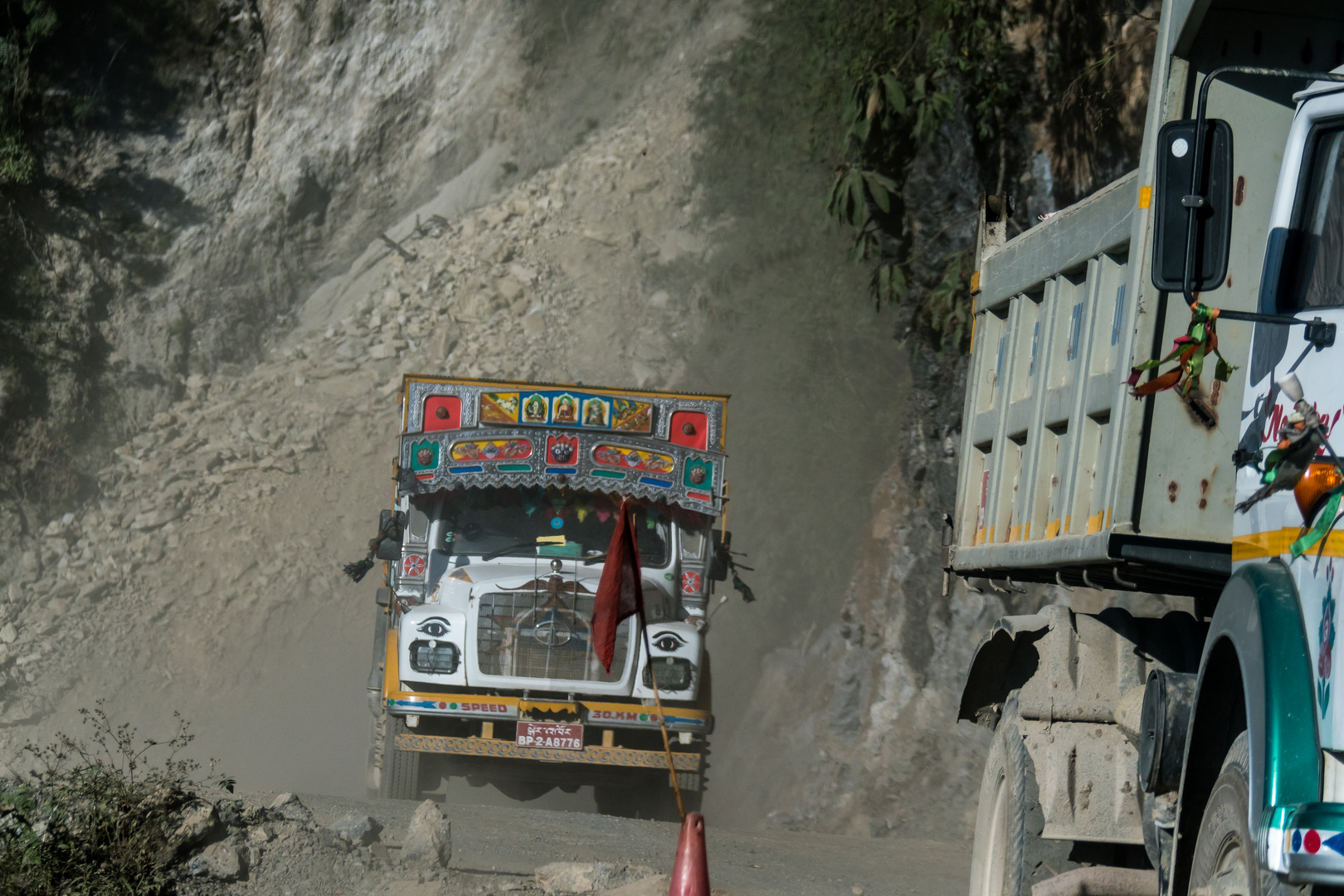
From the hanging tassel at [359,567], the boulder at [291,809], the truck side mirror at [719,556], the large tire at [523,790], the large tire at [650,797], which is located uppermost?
the truck side mirror at [719,556]

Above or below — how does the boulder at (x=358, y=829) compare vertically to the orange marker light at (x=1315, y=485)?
below

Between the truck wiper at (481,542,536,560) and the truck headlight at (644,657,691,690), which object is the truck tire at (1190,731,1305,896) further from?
the truck wiper at (481,542,536,560)

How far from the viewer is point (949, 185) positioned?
15992 mm

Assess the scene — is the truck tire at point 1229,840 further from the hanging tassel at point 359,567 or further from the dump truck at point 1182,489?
the hanging tassel at point 359,567

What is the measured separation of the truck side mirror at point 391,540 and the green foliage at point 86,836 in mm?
4255

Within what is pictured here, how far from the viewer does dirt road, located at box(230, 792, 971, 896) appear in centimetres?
668

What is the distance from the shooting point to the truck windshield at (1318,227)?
116 inches

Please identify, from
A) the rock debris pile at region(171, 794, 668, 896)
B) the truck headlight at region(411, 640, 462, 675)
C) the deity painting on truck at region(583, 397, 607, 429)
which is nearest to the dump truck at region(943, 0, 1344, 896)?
the rock debris pile at region(171, 794, 668, 896)

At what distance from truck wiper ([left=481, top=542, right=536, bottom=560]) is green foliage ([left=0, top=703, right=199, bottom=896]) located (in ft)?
14.5

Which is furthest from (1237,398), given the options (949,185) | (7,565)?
(7,565)

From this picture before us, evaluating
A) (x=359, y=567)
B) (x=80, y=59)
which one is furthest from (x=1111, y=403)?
(x=80, y=59)

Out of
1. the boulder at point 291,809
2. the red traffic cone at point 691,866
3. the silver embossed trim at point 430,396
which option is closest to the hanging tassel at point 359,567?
the silver embossed trim at point 430,396

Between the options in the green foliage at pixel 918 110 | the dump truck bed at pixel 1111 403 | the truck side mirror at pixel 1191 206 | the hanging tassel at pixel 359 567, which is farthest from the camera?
the green foliage at pixel 918 110

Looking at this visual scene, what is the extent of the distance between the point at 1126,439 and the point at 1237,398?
327mm
